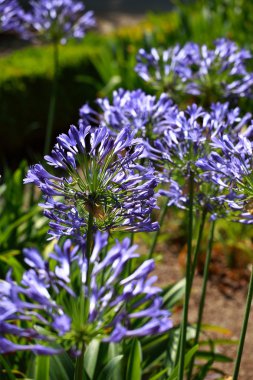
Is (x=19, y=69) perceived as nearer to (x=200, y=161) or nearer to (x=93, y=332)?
(x=200, y=161)


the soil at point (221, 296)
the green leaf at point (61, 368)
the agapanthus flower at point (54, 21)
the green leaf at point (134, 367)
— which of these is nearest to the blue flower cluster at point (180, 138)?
the green leaf at point (134, 367)

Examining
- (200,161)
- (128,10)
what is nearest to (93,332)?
(200,161)

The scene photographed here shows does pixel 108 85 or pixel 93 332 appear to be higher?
pixel 108 85

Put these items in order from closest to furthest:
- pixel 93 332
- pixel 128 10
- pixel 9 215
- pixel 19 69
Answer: pixel 93 332
pixel 9 215
pixel 19 69
pixel 128 10

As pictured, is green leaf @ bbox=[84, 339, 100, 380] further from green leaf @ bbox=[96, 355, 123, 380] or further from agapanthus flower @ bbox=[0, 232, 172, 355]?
agapanthus flower @ bbox=[0, 232, 172, 355]

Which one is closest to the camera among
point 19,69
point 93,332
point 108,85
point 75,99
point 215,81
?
point 93,332

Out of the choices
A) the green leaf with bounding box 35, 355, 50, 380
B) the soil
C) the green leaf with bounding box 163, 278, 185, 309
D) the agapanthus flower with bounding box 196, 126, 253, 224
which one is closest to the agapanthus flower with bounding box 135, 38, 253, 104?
the green leaf with bounding box 163, 278, 185, 309
